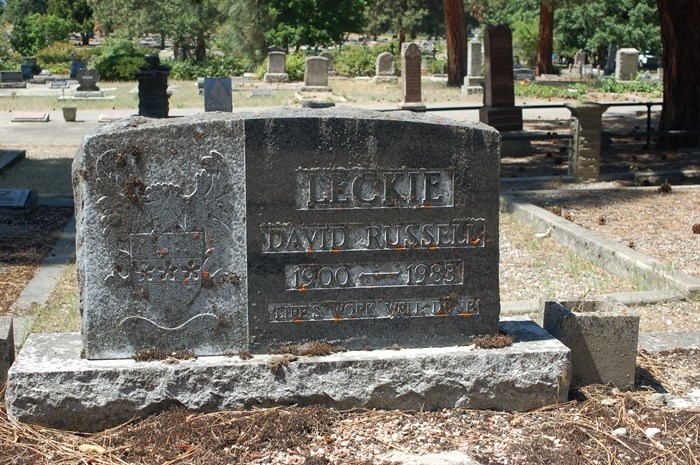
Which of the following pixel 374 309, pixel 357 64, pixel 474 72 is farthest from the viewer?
pixel 357 64

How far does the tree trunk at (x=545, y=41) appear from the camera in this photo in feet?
133

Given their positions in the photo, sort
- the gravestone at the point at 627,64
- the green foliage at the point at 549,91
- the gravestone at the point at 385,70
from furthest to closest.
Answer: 1. the gravestone at the point at 627,64
2. the gravestone at the point at 385,70
3. the green foliage at the point at 549,91

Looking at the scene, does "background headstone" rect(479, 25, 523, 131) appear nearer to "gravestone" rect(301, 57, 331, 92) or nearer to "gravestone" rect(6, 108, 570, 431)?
"gravestone" rect(6, 108, 570, 431)

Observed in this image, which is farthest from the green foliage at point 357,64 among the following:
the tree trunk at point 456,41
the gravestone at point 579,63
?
the gravestone at point 579,63

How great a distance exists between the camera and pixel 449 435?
443 centimetres

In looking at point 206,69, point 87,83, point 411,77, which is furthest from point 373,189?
point 206,69

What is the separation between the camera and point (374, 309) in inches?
185

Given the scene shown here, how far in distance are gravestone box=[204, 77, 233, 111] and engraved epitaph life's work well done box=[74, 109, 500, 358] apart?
46.1 feet

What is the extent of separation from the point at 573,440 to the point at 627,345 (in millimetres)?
830

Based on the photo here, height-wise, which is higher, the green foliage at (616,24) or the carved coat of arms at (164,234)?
the green foliage at (616,24)

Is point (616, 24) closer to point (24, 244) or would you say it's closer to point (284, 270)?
point (24, 244)

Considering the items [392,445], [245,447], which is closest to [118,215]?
[245,447]

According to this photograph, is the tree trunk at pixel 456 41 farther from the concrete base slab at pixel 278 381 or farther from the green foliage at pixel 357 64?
the concrete base slab at pixel 278 381

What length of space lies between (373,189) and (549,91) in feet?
95.9
